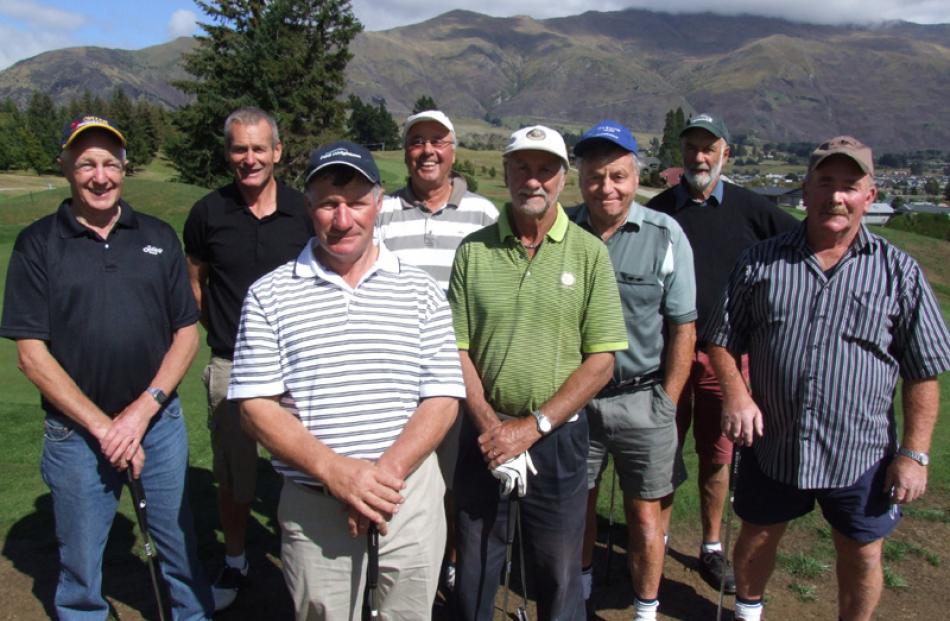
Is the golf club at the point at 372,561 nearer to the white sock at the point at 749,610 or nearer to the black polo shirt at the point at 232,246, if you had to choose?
the black polo shirt at the point at 232,246

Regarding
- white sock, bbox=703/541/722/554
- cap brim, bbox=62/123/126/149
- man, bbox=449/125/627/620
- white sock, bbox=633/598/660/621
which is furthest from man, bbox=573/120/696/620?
cap brim, bbox=62/123/126/149

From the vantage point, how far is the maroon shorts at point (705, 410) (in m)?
4.54

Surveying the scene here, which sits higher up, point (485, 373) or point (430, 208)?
point (430, 208)

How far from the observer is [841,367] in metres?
3.34

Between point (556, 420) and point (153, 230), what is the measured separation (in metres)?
2.05

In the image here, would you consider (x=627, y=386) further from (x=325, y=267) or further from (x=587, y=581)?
(x=325, y=267)

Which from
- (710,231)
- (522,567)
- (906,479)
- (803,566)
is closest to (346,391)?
(522,567)

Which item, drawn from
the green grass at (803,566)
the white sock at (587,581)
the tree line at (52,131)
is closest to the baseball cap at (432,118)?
the white sock at (587,581)

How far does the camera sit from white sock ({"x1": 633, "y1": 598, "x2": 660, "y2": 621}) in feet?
13.1

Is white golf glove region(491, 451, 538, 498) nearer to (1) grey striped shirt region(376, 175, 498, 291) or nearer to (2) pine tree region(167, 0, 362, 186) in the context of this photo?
(1) grey striped shirt region(376, 175, 498, 291)

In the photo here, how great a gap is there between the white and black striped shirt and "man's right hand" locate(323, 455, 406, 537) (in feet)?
0.32

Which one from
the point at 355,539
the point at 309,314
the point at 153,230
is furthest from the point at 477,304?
the point at 153,230

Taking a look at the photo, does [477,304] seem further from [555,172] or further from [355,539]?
[355,539]

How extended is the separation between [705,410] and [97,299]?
3.32 metres
